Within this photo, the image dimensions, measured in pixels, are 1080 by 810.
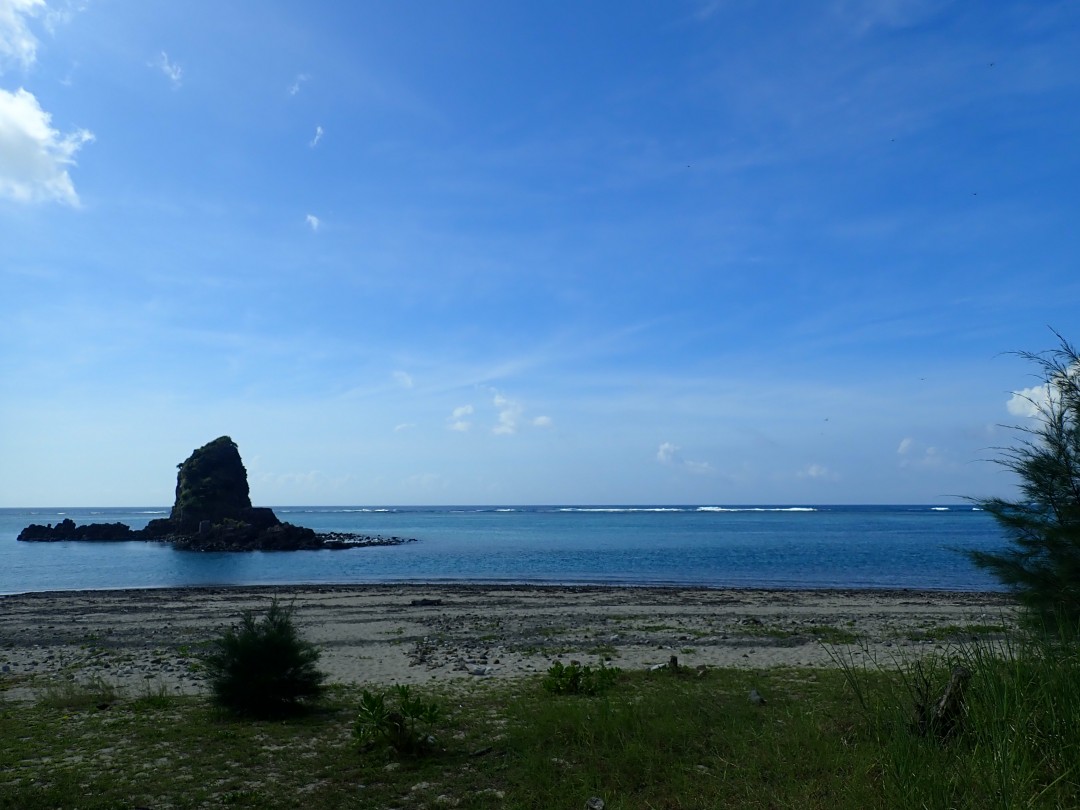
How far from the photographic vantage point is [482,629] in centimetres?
2192

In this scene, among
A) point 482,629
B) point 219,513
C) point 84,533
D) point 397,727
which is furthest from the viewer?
point 84,533

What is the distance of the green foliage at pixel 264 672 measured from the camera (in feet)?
35.3

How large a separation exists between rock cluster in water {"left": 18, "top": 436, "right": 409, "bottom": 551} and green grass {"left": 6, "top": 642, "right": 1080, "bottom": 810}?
7624cm

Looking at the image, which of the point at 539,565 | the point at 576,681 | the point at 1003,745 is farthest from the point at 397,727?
the point at 539,565

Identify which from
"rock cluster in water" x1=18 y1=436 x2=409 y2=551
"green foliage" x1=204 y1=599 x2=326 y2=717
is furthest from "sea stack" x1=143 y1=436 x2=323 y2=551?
"green foliage" x1=204 y1=599 x2=326 y2=717

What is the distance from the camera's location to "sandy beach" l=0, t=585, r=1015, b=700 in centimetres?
1572

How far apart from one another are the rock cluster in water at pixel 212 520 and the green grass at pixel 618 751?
7624cm

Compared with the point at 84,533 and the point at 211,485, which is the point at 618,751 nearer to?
the point at 211,485

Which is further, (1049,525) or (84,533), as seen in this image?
(84,533)

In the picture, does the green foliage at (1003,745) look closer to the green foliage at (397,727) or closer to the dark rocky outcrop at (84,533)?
the green foliage at (397,727)

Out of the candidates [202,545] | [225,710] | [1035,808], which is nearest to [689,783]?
[1035,808]

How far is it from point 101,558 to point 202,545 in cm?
1539

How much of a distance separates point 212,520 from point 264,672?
312 feet

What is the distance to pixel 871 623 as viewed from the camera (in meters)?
22.4
